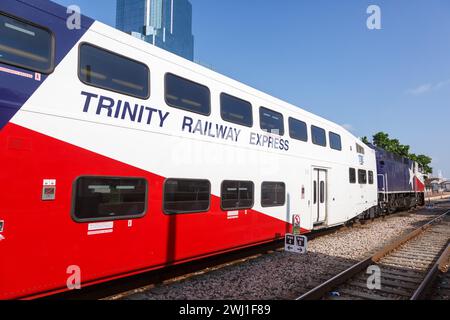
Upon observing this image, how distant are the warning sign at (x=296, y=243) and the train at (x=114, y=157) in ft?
2.96

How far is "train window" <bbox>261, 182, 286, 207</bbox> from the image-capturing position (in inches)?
341

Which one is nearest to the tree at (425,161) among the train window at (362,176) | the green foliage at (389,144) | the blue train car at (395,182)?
the green foliage at (389,144)

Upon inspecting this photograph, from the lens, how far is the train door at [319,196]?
36.9 feet

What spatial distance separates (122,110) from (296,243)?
490cm

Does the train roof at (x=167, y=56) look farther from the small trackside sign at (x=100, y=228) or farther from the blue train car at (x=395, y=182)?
the blue train car at (x=395, y=182)

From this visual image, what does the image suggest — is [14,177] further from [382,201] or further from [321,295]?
[382,201]

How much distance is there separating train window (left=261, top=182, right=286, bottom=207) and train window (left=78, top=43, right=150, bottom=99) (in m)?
4.14

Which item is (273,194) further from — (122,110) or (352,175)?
(352,175)

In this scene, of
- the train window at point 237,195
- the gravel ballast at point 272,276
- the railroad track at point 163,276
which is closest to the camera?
the railroad track at point 163,276

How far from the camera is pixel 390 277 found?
7.35 m
